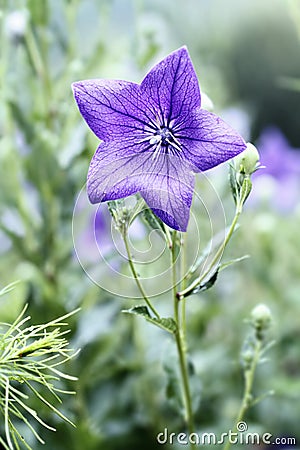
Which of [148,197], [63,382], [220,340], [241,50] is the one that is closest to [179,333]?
[148,197]

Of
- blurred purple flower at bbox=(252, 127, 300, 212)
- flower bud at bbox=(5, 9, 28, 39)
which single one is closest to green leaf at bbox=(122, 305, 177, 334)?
flower bud at bbox=(5, 9, 28, 39)

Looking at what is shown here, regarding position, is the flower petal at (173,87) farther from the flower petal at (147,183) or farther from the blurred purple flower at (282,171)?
the blurred purple flower at (282,171)

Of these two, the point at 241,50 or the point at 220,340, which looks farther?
the point at 241,50

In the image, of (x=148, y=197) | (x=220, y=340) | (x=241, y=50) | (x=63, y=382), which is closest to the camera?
(x=148, y=197)

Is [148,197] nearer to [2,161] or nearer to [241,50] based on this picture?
[2,161]

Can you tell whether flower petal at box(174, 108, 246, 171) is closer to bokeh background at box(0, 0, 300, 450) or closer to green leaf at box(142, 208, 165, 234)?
green leaf at box(142, 208, 165, 234)

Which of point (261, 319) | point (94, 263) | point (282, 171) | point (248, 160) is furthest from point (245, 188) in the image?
point (282, 171)

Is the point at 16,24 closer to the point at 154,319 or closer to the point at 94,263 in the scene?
the point at 94,263
